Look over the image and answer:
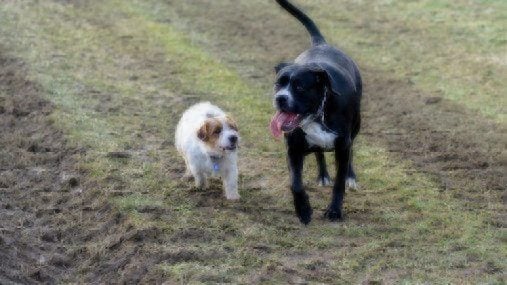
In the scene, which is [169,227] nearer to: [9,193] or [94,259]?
[94,259]

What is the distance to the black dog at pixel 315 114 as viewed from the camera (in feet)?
24.6

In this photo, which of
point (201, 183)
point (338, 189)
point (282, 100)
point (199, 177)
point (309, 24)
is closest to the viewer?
point (282, 100)

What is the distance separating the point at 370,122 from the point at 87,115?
3473 mm

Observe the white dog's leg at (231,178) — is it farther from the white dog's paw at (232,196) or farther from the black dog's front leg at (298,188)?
the black dog's front leg at (298,188)

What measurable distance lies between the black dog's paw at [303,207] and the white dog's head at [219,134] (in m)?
0.79

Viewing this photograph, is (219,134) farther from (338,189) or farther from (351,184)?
(351,184)

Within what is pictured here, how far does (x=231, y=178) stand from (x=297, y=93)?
136 cm

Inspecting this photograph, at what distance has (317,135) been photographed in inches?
306

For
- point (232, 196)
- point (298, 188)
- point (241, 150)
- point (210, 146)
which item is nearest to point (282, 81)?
point (298, 188)

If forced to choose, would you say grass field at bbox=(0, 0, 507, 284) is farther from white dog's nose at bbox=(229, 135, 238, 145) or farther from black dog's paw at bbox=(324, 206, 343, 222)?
white dog's nose at bbox=(229, 135, 238, 145)

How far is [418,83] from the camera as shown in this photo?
527 inches

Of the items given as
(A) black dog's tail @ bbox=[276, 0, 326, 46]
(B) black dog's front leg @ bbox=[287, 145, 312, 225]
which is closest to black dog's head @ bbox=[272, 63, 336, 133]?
(B) black dog's front leg @ bbox=[287, 145, 312, 225]

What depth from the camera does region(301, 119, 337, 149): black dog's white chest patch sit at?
771cm

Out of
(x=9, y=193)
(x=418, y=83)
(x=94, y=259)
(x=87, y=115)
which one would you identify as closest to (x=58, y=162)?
(x=9, y=193)
